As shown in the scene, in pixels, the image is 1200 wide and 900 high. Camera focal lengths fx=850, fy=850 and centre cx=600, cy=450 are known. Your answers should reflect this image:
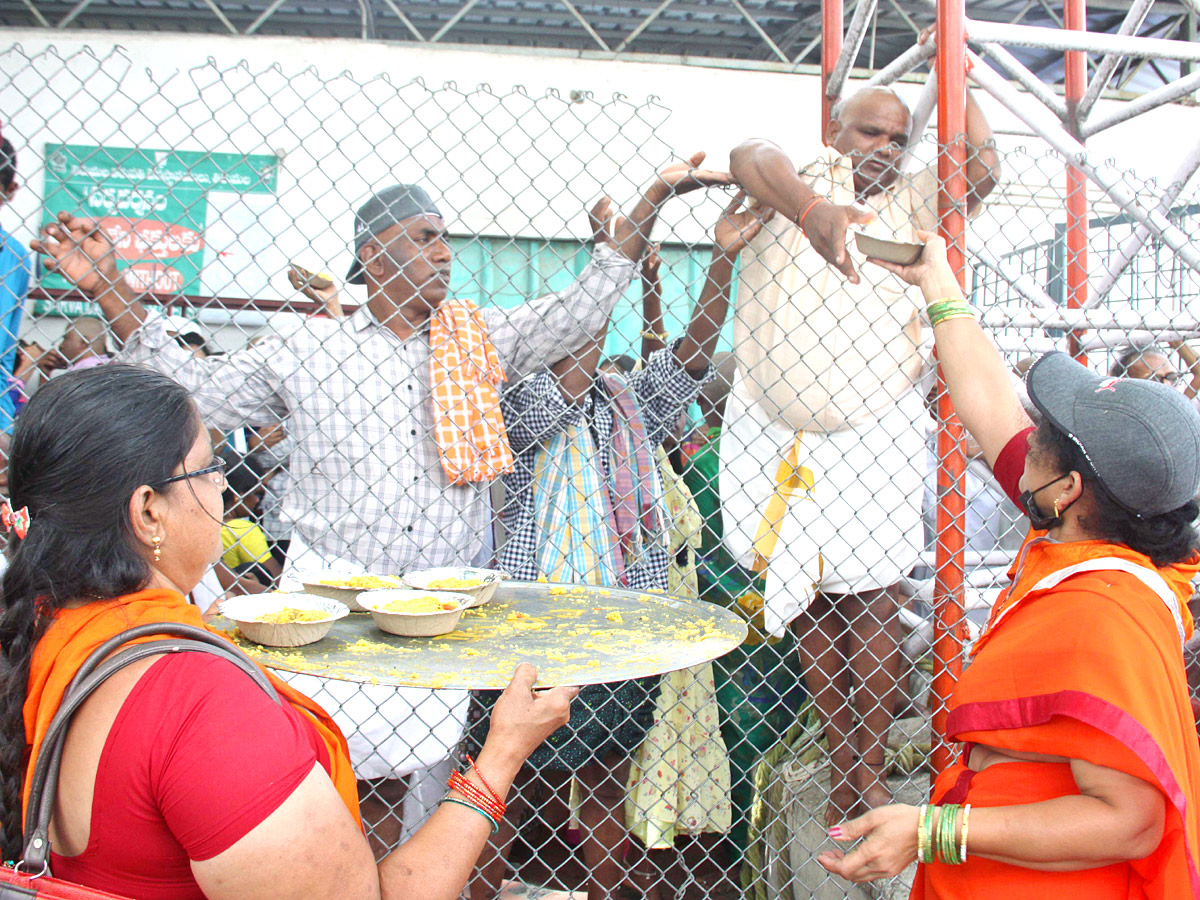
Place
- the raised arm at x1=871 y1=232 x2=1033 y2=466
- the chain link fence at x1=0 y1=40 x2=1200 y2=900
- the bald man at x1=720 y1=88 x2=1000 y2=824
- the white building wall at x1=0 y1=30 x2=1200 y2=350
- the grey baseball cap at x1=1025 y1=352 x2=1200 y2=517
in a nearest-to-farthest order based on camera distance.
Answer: the grey baseball cap at x1=1025 y1=352 x2=1200 y2=517, the raised arm at x1=871 y1=232 x2=1033 y2=466, the chain link fence at x1=0 y1=40 x2=1200 y2=900, the bald man at x1=720 y1=88 x2=1000 y2=824, the white building wall at x1=0 y1=30 x2=1200 y2=350

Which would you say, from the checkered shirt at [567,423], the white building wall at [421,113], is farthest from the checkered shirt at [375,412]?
the white building wall at [421,113]

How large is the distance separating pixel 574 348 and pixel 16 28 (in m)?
6.42

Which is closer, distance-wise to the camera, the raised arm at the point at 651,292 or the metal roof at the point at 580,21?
the raised arm at the point at 651,292

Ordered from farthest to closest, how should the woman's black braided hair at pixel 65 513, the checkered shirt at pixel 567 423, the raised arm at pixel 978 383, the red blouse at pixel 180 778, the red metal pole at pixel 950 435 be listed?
the checkered shirt at pixel 567 423 < the red metal pole at pixel 950 435 < the raised arm at pixel 978 383 < the woman's black braided hair at pixel 65 513 < the red blouse at pixel 180 778

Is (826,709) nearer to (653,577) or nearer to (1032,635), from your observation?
(653,577)

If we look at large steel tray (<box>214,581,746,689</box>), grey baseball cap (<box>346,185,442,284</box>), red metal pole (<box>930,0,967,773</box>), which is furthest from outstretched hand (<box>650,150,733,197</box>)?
large steel tray (<box>214,581,746,689</box>)

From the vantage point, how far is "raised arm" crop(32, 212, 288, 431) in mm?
1988

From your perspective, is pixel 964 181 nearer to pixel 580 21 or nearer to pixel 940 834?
pixel 940 834

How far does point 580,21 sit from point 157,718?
6.65 metres

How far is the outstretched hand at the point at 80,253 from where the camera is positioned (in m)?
1.97

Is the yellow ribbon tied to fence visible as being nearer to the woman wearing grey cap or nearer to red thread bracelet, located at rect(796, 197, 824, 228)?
red thread bracelet, located at rect(796, 197, 824, 228)

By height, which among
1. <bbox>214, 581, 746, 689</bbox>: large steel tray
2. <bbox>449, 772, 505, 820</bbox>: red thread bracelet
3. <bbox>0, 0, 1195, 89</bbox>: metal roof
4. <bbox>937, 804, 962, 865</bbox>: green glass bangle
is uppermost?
<bbox>0, 0, 1195, 89</bbox>: metal roof

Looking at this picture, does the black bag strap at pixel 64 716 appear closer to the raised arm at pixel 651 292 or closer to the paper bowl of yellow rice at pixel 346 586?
the paper bowl of yellow rice at pixel 346 586

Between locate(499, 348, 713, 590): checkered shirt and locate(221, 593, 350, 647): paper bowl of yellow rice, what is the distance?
3.41ft
